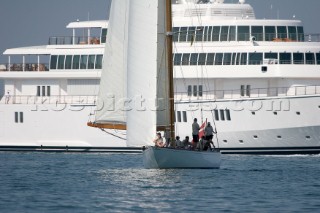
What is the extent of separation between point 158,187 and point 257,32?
19.6 meters

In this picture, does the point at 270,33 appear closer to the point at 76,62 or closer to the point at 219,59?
the point at 219,59

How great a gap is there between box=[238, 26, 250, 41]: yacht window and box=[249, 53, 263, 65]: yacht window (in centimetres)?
105

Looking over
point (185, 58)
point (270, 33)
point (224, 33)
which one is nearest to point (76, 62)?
point (185, 58)

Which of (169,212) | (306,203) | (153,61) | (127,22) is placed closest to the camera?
(169,212)

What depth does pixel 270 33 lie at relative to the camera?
58.1 metres

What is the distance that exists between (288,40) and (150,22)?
48.1ft

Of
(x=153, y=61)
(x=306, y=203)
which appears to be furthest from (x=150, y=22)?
(x=306, y=203)

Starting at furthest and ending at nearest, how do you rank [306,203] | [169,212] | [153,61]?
[153,61] < [306,203] < [169,212]

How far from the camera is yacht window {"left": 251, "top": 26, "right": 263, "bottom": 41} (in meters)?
58.0

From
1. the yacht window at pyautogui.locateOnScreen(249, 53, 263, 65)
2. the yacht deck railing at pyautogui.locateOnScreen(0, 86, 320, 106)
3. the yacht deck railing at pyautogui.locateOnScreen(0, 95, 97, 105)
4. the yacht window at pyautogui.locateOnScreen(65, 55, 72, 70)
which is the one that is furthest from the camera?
the yacht window at pyautogui.locateOnScreen(65, 55, 72, 70)

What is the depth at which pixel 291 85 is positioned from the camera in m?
56.5

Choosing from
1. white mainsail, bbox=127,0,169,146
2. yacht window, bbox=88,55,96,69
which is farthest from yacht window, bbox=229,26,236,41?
white mainsail, bbox=127,0,169,146

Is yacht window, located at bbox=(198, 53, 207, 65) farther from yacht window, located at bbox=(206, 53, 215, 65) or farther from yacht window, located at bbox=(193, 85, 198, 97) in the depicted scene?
yacht window, located at bbox=(193, 85, 198, 97)

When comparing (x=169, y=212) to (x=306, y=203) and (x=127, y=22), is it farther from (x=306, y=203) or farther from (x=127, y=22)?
(x=127, y=22)
